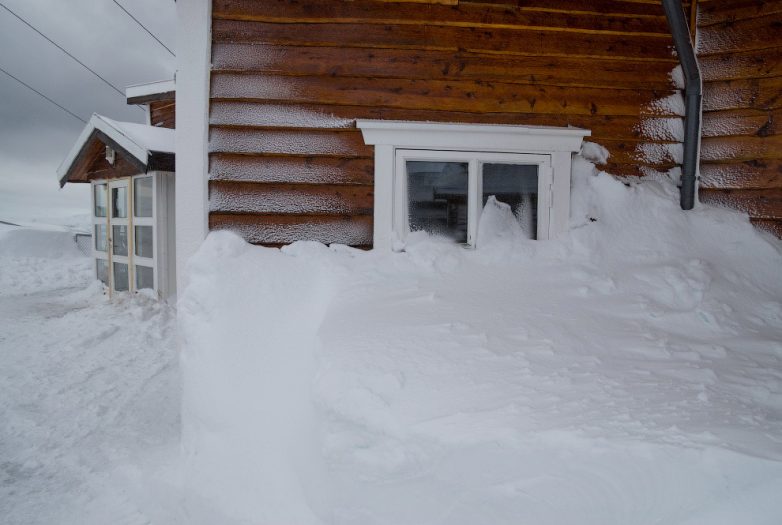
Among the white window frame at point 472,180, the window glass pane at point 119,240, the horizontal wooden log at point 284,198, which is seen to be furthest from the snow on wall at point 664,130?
the window glass pane at point 119,240

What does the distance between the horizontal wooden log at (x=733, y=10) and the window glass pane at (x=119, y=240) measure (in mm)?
8236

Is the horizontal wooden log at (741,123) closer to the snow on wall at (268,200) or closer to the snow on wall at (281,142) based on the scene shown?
the snow on wall at (281,142)

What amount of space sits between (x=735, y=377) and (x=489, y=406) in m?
1.36

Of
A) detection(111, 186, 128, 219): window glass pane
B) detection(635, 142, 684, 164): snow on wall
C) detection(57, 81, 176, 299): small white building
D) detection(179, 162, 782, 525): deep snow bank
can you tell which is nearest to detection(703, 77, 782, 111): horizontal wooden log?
detection(635, 142, 684, 164): snow on wall

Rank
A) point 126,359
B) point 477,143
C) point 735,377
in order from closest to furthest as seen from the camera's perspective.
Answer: point 735,377
point 477,143
point 126,359

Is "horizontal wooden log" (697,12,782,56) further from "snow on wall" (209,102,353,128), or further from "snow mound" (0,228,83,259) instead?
"snow mound" (0,228,83,259)

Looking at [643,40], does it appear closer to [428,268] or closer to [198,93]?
[428,268]

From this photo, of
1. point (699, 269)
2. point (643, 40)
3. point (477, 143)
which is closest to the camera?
point (699, 269)

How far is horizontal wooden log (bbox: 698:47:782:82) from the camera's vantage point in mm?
3830

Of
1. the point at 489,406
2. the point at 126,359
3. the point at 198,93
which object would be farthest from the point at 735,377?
the point at 126,359

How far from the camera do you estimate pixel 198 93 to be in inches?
140

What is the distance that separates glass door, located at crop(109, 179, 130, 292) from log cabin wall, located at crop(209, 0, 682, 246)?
4978 millimetres

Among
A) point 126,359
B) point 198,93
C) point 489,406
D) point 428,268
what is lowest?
point 126,359

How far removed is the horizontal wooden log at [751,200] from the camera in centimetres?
382
